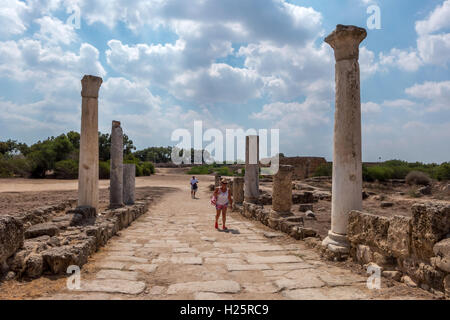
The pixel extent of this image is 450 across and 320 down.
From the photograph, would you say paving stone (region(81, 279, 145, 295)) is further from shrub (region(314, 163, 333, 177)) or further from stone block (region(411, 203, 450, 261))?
shrub (region(314, 163, 333, 177))

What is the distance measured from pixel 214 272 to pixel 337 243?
2.20 m

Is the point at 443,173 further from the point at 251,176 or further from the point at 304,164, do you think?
the point at 251,176

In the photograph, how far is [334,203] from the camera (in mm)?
5465

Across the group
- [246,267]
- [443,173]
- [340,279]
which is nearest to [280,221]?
[246,267]

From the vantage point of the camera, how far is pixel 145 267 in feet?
15.4

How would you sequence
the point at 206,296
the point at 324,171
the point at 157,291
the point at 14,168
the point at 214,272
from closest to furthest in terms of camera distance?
the point at 206,296 → the point at 157,291 → the point at 214,272 → the point at 14,168 → the point at 324,171

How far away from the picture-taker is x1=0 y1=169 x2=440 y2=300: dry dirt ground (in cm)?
359

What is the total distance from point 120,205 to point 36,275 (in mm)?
7242

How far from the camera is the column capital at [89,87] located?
8406 millimetres

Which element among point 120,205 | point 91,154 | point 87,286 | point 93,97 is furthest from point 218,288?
point 120,205

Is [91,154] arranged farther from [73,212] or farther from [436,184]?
[436,184]

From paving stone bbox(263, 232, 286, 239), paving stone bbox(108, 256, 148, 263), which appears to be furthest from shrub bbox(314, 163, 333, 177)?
paving stone bbox(108, 256, 148, 263)

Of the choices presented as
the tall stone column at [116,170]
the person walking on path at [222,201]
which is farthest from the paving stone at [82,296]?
the tall stone column at [116,170]

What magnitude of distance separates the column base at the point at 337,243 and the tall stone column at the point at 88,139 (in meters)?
6.24
